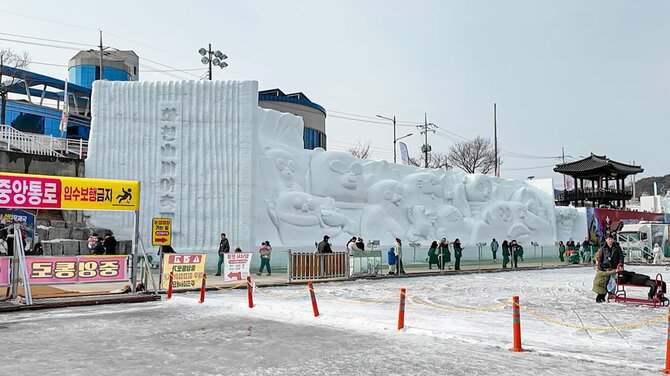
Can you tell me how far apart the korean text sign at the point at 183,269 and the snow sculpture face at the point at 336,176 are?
11.2m

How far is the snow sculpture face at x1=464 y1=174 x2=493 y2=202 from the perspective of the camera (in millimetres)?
32562

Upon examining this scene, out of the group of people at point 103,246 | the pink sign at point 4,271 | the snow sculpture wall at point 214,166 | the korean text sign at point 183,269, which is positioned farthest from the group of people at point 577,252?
the pink sign at point 4,271

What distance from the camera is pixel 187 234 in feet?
71.9

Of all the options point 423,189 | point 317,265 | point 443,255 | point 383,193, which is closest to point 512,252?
point 443,255

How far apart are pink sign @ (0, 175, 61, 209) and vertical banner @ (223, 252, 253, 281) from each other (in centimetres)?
533

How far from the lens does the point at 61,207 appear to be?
39.2 ft

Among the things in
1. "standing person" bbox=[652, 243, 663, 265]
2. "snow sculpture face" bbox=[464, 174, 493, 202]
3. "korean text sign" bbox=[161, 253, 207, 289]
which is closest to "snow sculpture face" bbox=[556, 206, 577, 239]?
"snow sculpture face" bbox=[464, 174, 493, 202]

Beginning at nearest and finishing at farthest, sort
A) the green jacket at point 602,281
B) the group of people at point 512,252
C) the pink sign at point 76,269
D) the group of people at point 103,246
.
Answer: the pink sign at point 76,269
the green jacket at point 602,281
the group of people at point 103,246
the group of people at point 512,252

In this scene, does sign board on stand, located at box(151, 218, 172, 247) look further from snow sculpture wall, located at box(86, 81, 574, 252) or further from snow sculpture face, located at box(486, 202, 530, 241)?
snow sculpture face, located at box(486, 202, 530, 241)

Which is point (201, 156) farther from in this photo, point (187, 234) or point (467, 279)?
point (467, 279)

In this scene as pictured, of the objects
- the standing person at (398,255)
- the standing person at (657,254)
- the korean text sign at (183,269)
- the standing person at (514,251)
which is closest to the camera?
the korean text sign at (183,269)

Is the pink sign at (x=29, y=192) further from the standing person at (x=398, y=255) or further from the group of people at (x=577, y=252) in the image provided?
the group of people at (x=577, y=252)

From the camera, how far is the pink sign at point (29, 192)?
448 inches

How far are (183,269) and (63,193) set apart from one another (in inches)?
156
